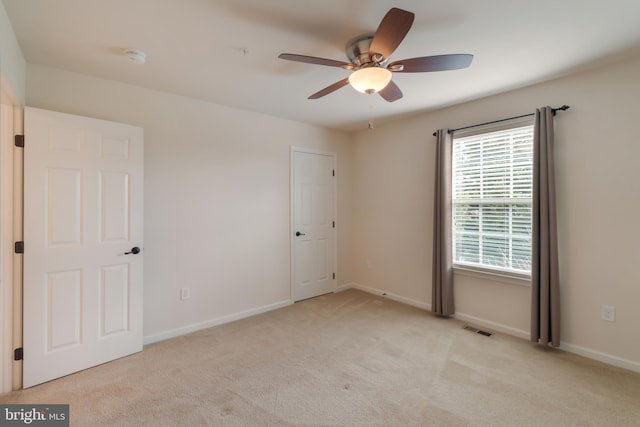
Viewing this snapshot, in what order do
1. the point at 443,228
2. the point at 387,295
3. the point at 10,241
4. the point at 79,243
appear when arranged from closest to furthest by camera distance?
the point at 10,241
the point at 79,243
the point at 443,228
the point at 387,295

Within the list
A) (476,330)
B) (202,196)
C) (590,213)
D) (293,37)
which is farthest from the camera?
(202,196)

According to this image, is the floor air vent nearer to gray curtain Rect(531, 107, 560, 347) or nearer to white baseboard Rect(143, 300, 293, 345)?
gray curtain Rect(531, 107, 560, 347)

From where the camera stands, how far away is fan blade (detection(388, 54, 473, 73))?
5.80ft

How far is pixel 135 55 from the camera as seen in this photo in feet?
7.21

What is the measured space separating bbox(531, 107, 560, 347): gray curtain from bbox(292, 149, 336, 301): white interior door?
8.43 feet

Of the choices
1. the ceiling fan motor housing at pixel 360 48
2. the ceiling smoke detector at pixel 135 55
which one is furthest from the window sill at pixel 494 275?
the ceiling smoke detector at pixel 135 55

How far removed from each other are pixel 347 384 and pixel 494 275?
6.69 ft

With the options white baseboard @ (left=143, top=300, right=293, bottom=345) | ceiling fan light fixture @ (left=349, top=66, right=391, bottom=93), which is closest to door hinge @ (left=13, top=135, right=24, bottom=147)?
white baseboard @ (left=143, top=300, right=293, bottom=345)

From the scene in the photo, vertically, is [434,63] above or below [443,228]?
above

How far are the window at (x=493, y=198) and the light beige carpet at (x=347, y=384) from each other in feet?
2.76

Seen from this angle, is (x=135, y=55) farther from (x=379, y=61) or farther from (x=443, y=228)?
(x=443, y=228)

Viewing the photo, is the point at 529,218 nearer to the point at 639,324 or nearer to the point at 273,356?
the point at 639,324

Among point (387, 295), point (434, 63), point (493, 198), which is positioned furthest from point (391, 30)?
point (387, 295)

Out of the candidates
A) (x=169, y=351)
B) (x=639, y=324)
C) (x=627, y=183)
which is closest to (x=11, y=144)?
(x=169, y=351)
